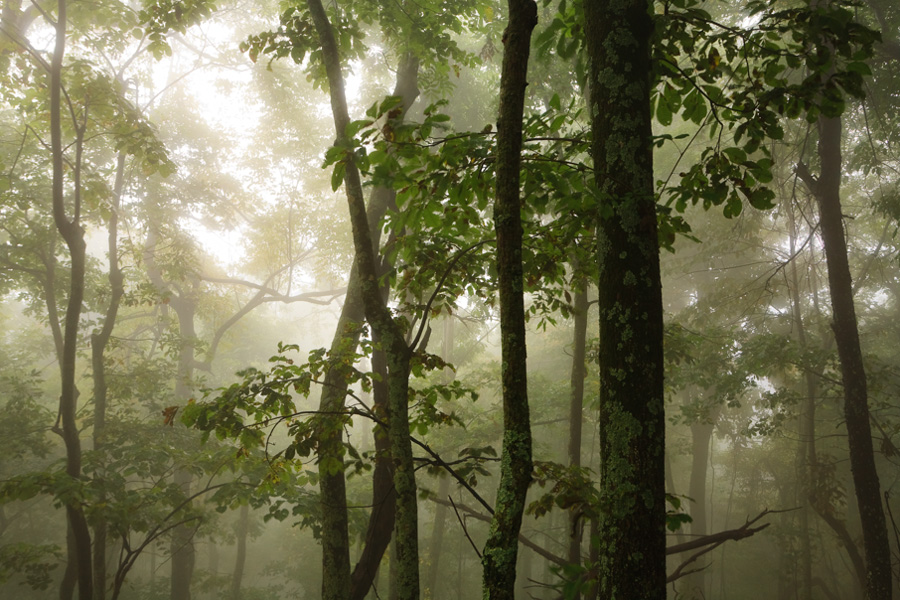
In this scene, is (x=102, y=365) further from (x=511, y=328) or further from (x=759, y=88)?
(x=759, y=88)

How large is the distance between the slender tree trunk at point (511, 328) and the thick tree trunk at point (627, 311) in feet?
0.94

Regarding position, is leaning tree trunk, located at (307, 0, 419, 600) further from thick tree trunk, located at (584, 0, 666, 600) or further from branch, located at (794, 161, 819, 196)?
branch, located at (794, 161, 819, 196)

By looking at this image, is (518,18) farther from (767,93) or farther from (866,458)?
(866,458)

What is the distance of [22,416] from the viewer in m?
9.64

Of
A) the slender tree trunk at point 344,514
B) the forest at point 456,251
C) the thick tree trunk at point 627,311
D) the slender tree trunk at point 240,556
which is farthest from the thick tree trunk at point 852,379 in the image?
the slender tree trunk at point 240,556

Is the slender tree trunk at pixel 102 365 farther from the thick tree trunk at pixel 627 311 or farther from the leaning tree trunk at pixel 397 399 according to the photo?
the thick tree trunk at pixel 627 311

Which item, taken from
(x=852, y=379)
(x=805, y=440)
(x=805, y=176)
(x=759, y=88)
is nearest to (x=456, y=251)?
(x=759, y=88)

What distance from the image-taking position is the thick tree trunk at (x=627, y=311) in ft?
5.15

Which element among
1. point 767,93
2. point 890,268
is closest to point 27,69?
point 767,93

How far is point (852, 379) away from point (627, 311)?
7.00m

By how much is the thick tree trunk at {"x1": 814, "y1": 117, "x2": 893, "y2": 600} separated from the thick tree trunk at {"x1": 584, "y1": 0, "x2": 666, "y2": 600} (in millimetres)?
6552

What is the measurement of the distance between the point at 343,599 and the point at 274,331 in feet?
88.1

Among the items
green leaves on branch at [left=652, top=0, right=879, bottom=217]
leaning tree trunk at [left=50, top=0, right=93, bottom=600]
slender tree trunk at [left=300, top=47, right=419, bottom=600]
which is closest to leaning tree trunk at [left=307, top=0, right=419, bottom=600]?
slender tree trunk at [left=300, top=47, right=419, bottom=600]

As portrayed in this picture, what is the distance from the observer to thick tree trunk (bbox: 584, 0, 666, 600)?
5.15ft
